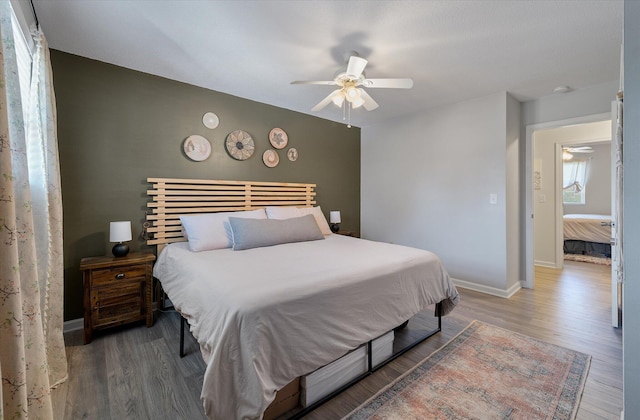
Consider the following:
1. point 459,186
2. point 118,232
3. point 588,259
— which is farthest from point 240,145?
point 588,259

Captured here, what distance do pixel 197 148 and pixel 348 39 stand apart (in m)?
2.05

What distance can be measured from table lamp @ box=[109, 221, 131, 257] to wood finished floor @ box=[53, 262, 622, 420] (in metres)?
0.70

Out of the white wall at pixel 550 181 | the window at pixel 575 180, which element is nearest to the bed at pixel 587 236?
the white wall at pixel 550 181

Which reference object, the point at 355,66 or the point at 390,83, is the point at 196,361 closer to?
the point at 355,66

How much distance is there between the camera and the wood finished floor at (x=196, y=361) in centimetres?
158

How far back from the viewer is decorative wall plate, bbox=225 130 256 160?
3.47 m

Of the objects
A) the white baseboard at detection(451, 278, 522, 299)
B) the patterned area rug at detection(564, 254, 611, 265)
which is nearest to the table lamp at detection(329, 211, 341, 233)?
the white baseboard at detection(451, 278, 522, 299)

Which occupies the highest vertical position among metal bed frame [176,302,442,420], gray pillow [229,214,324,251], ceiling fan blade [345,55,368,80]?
ceiling fan blade [345,55,368,80]

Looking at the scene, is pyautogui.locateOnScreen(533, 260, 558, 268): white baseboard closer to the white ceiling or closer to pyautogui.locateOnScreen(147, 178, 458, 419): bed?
the white ceiling

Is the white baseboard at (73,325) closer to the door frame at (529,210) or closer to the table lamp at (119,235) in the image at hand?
the table lamp at (119,235)

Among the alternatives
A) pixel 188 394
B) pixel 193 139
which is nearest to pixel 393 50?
pixel 193 139

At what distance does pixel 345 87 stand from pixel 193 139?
1870 millimetres

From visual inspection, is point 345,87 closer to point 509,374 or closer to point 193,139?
point 193,139

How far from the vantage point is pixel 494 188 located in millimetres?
3395
